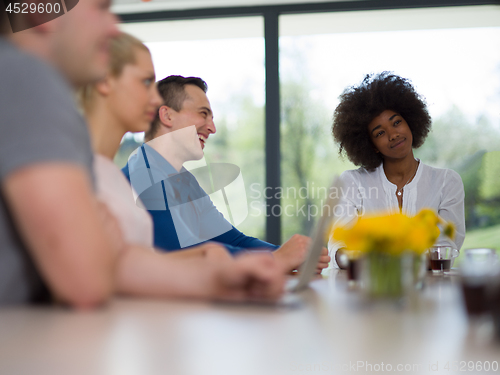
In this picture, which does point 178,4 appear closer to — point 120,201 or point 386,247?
point 120,201

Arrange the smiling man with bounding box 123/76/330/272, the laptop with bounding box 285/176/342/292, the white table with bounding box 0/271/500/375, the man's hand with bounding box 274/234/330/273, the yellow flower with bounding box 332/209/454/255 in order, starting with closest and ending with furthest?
the white table with bounding box 0/271/500/375 → the yellow flower with bounding box 332/209/454/255 → the laptop with bounding box 285/176/342/292 → the man's hand with bounding box 274/234/330/273 → the smiling man with bounding box 123/76/330/272

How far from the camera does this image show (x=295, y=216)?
137 inches

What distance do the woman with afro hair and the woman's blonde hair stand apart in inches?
54.9

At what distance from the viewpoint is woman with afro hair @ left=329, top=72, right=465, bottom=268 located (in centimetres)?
243

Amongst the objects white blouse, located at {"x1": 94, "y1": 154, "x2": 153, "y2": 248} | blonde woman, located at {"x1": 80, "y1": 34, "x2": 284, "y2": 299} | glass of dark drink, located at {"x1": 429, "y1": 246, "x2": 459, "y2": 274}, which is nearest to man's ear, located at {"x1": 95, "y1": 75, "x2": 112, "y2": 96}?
blonde woman, located at {"x1": 80, "y1": 34, "x2": 284, "y2": 299}

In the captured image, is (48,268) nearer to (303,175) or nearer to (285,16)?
(303,175)

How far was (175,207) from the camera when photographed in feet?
5.87

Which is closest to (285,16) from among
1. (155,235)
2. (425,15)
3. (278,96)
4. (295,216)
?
(278,96)

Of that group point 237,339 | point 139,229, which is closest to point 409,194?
point 139,229

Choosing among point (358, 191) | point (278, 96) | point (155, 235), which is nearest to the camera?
point (155, 235)

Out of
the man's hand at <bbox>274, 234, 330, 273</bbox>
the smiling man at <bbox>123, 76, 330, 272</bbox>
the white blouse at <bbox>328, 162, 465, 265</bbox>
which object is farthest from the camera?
the white blouse at <bbox>328, 162, 465, 265</bbox>

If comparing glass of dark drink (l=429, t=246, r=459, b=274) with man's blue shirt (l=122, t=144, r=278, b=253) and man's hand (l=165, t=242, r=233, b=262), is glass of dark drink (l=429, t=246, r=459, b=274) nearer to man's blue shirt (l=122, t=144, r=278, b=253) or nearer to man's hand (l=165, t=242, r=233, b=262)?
man's blue shirt (l=122, t=144, r=278, b=253)

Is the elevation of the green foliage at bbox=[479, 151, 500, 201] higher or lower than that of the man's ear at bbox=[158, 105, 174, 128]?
lower

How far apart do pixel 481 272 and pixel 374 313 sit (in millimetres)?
162
